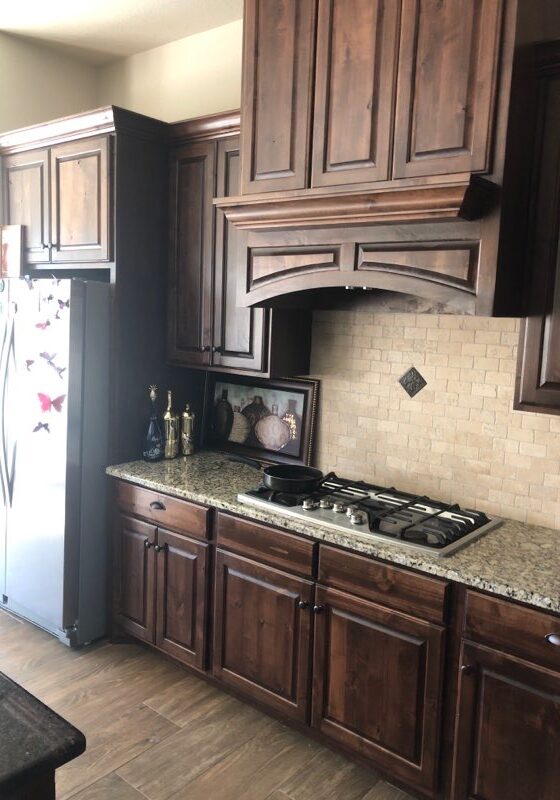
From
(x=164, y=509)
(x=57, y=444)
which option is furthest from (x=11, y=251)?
(x=164, y=509)

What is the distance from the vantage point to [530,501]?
233 centimetres

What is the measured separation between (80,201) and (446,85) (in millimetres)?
1776

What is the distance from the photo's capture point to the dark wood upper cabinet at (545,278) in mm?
1941

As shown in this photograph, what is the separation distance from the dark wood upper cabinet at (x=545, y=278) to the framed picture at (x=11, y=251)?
8.10ft

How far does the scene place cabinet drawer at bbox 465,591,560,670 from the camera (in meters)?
1.77

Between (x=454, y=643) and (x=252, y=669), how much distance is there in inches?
34.7

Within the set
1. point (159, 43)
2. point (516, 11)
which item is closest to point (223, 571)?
point (516, 11)

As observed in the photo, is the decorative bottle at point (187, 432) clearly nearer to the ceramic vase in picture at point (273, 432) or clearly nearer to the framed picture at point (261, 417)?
the framed picture at point (261, 417)

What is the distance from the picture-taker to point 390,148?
2.06 m

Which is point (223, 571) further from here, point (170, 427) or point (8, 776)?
point (8, 776)

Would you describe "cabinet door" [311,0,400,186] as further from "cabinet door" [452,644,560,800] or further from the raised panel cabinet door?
"cabinet door" [452,644,560,800]

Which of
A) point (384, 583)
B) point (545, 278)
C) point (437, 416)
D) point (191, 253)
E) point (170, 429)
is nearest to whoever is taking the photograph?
point (545, 278)

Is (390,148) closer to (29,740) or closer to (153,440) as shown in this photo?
(153,440)

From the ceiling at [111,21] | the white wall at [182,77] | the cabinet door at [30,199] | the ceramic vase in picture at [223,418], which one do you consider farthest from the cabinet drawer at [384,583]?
the ceiling at [111,21]
